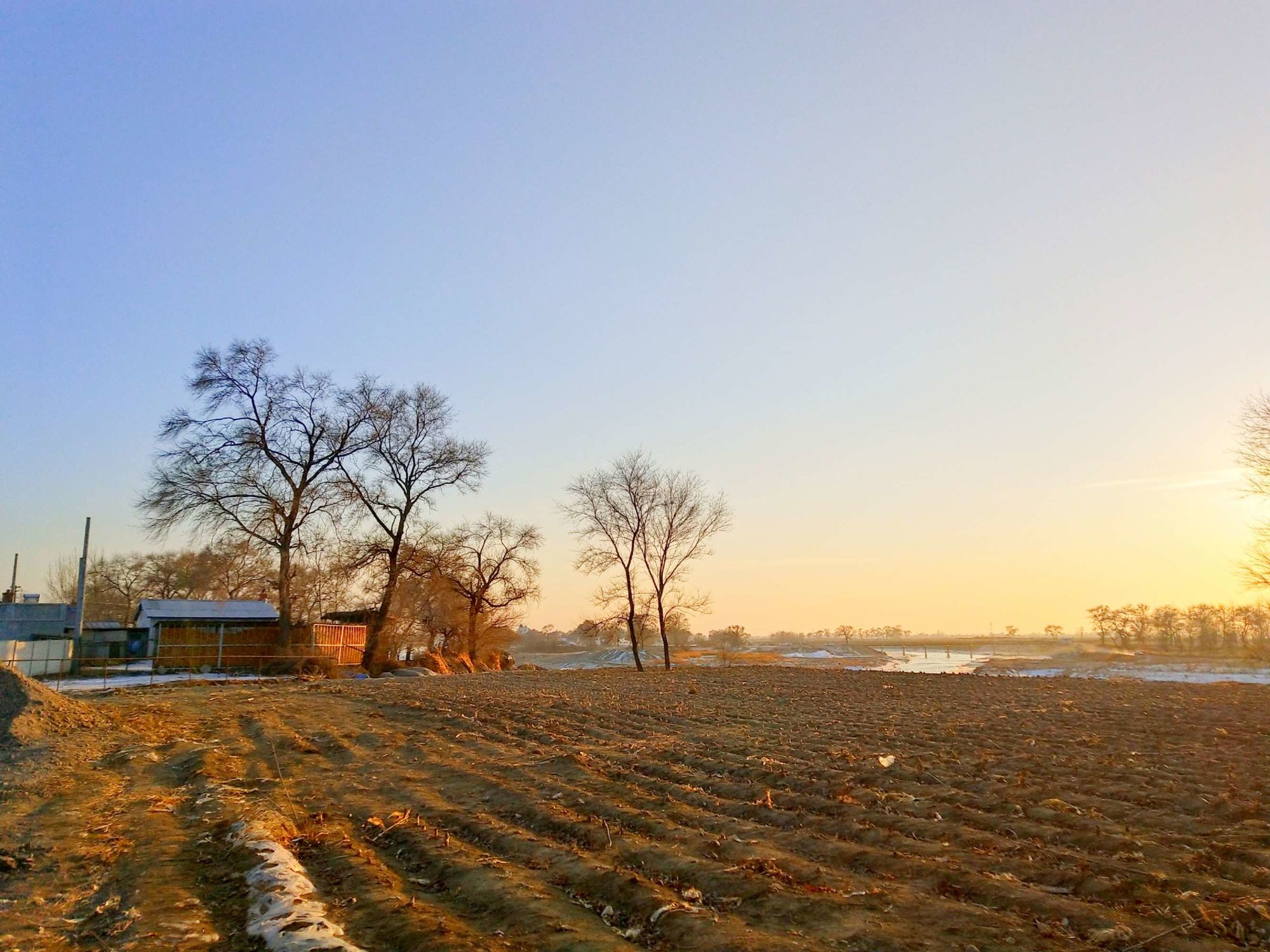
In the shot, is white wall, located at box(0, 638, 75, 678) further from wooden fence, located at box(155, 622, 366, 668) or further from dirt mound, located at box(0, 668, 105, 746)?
dirt mound, located at box(0, 668, 105, 746)

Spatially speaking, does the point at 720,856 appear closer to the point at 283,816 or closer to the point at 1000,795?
the point at 1000,795

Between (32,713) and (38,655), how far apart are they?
2478 centimetres

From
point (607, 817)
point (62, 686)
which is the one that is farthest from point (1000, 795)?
point (62, 686)

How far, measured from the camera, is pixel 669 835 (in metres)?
6.17

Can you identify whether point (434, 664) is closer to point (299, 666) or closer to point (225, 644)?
point (299, 666)

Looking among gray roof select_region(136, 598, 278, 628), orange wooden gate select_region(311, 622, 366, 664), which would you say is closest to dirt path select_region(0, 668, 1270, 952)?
orange wooden gate select_region(311, 622, 366, 664)

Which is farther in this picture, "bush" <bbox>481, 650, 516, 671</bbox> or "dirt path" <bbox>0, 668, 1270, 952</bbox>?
"bush" <bbox>481, 650, 516, 671</bbox>

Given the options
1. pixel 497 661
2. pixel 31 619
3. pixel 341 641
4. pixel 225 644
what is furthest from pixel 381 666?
pixel 31 619

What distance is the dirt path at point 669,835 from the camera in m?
4.39

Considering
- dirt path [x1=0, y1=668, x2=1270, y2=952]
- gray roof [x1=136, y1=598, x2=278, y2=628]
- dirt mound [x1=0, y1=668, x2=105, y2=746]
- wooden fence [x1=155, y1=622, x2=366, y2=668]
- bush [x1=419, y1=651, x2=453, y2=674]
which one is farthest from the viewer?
gray roof [x1=136, y1=598, x2=278, y2=628]

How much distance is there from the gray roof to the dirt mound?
1077 inches

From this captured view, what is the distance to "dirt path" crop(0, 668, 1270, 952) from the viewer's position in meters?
4.39

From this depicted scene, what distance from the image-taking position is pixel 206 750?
10.6 meters

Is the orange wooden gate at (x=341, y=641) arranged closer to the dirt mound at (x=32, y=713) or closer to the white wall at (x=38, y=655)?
the white wall at (x=38, y=655)
